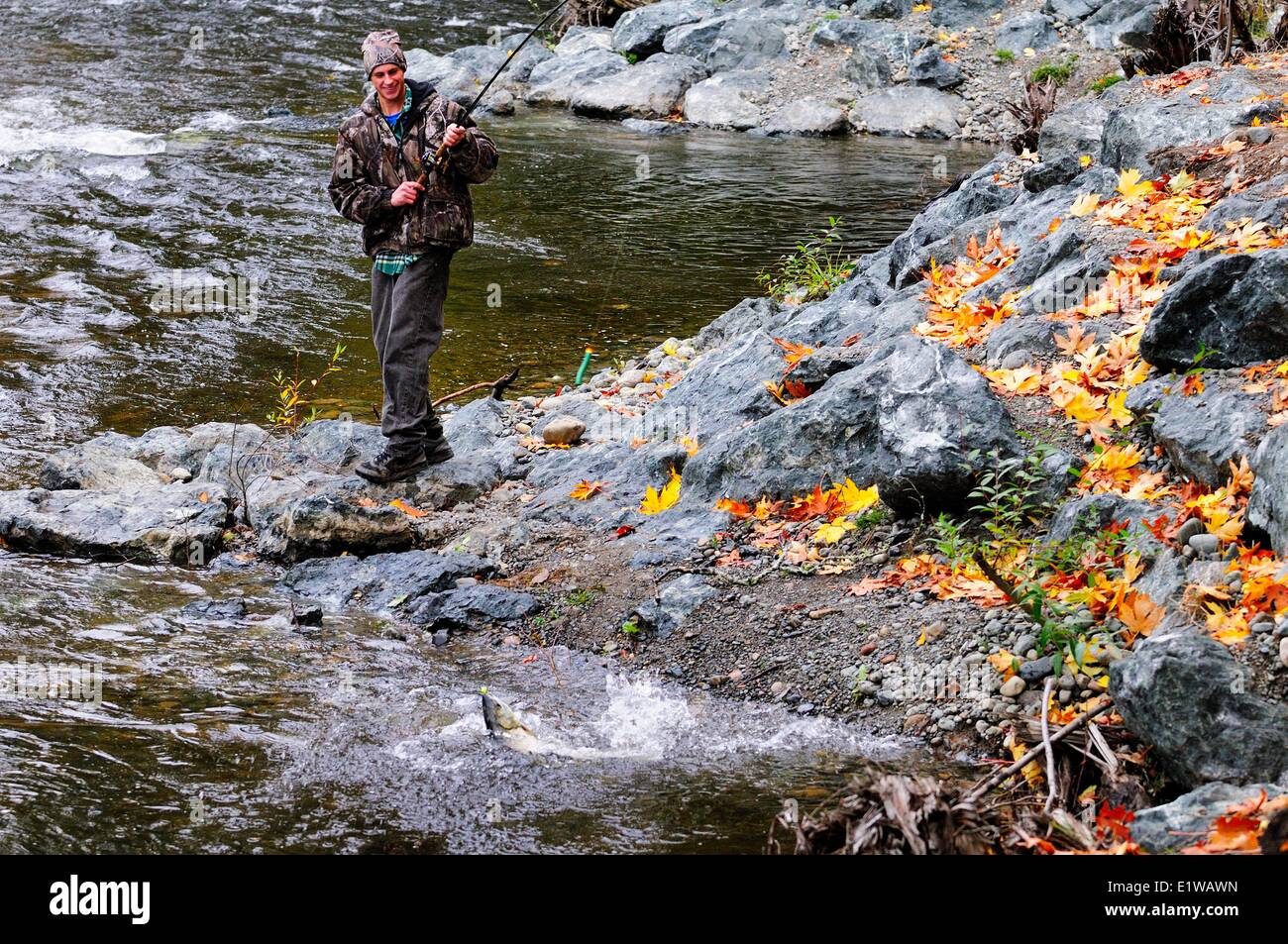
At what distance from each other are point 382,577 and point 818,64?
16.3 metres

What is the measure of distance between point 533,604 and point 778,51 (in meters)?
16.9

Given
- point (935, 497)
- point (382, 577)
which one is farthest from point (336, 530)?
point (935, 497)

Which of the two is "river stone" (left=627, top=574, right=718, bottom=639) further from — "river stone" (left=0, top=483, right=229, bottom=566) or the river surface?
"river stone" (left=0, top=483, right=229, bottom=566)

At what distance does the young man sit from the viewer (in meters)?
6.04

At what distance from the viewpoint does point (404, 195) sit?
19.8ft

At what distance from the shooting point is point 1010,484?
16.0ft

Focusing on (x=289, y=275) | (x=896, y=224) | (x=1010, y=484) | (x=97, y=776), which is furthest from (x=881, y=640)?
(x=896, y=224)

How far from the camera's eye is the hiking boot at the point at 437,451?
6684 millimetres

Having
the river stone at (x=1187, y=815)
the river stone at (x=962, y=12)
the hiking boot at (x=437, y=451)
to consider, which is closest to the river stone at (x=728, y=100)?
the river stone at (x=962, y=12)

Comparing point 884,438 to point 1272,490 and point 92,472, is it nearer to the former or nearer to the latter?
Result: point 1272,490

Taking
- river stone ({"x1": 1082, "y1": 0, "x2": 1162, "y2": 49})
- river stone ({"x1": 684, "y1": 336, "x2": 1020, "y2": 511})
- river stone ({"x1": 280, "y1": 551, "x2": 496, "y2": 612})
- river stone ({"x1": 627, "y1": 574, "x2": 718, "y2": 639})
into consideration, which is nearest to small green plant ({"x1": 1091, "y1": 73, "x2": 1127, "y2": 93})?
river stone ({"x1": 1082, "y1": 0, "x2": 1162, "y2": 49})
